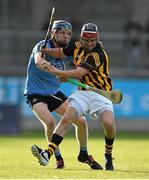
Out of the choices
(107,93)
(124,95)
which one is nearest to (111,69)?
(124,95)

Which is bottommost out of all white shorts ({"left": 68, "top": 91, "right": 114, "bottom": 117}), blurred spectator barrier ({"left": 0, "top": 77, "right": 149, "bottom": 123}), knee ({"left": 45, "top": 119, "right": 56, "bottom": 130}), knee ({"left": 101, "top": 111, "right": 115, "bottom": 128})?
blurred spectator barrier ({"left": 0, "top": 77, "right": 149, "bottom": 123})

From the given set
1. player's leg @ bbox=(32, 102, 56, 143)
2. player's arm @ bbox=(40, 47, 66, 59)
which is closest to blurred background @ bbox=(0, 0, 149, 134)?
player's leg @ bbox=(32, 102, 56, 143)

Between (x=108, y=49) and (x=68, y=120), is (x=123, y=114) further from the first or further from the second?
(x=68, y=120)

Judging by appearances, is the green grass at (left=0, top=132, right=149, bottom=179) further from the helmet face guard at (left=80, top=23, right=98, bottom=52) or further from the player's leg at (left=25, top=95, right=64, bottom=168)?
the helmet face guard at (left=80, top=23, right=98, bottom=52)

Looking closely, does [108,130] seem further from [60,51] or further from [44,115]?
[60,51]

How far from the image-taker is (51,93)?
47.2ft

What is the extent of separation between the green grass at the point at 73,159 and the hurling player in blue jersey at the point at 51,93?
1.29 ft

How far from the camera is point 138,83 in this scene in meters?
25.1

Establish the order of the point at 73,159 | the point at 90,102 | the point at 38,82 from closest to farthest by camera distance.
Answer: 1. the point at 90,102
2. the point at 38,82
3. the point at 73,159

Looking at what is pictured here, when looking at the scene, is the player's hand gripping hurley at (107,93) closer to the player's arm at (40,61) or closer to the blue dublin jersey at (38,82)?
the player's arm at (40,61)

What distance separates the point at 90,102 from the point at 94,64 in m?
0.63

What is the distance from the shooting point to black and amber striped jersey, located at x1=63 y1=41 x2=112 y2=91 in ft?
43.7

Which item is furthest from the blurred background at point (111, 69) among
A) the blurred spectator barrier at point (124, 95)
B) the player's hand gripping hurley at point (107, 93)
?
the player's hand gripping hurley at point (107, 93)

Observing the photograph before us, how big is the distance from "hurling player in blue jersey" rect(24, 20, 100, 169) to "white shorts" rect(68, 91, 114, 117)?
0.50 meters
